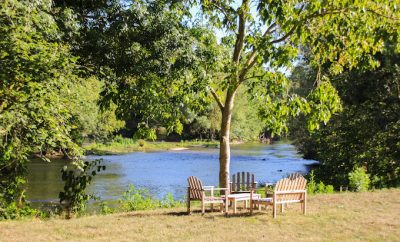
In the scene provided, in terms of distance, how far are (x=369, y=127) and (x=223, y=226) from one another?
503 inches

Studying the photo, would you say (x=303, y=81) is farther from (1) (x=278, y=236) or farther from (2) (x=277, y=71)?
(1) (x=278, y=236)

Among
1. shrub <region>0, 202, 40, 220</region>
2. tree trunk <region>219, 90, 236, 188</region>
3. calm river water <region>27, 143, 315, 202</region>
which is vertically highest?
tree trunk <region>219, 90, 236, 188</region>

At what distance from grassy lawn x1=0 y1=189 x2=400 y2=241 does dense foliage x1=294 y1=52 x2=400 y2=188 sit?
8716 millimetres

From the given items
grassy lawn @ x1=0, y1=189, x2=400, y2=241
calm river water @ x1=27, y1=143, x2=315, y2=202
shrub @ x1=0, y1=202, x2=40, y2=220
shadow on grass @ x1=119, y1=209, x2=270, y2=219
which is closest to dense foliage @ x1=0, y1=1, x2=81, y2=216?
grassy lawn @ x1=0, y1=189, x2=400, y2=241

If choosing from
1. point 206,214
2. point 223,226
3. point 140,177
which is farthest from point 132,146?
point 223,226

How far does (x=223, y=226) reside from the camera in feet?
29.6

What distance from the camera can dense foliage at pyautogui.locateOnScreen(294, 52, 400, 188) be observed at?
1911cm

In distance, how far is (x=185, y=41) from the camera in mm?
9867

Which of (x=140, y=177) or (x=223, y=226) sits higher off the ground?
(x=223, y=226)

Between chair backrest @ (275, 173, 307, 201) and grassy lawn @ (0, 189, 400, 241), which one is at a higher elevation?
chair backrest @ (275, 173, 307, 201)

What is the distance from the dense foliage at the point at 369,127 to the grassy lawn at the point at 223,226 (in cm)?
872

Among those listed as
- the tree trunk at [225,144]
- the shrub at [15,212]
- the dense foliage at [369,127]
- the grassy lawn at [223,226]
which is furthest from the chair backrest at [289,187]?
the dense foliage at [369,127]

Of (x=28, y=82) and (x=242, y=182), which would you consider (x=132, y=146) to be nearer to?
(x=242, y=182)

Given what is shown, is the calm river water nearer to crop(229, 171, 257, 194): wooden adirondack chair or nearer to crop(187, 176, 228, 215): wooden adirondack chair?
crop(229, 171, 257, 194): wooden adirondack chair
